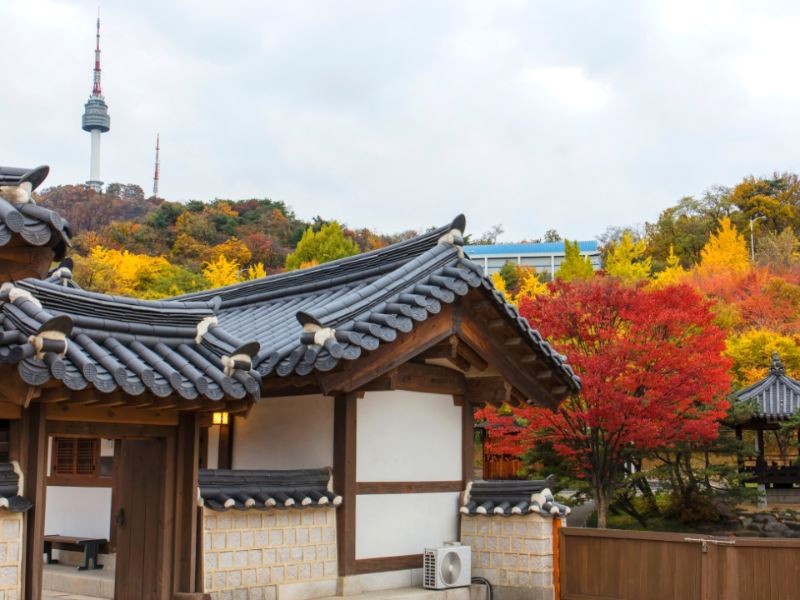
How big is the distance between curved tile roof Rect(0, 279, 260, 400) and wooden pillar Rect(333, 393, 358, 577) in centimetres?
254

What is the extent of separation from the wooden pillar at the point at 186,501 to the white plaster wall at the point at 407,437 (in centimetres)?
268

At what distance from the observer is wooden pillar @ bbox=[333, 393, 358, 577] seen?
34.4ft

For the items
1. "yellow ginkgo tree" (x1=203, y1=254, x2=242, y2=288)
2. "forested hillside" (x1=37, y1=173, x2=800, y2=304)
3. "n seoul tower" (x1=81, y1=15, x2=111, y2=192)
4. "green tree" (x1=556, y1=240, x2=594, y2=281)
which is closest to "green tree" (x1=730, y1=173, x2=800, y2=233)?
"forested hillside" (x1=37, y1=173, x2=800, y2=304)

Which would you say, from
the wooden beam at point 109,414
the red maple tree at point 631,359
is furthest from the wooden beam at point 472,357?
the red maple tree at point 631,359

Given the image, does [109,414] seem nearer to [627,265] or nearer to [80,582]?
[80,582]

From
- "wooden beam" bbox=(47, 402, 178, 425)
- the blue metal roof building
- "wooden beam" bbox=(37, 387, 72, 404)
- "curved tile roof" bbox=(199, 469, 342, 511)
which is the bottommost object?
"curved tile roof" bbox=(199, 469, 342, 511)

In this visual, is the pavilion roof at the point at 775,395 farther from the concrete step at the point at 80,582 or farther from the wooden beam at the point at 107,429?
the wooden beam at the point at 107,429

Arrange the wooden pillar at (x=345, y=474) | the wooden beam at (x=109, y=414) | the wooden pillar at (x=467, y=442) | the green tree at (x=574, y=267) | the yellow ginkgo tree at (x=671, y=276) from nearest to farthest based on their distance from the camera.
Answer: the wooden beam at (x=109, y=414), the wooden pillar at (x=345, y=474), the wooden pillar at (x=467, y=442), the green tree at (x=574, y=267), the yellow ginkgo tree at (x=671, y=276)

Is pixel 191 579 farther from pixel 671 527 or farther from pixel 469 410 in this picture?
pixel 671 527

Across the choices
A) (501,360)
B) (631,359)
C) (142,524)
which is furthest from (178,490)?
(631,359)

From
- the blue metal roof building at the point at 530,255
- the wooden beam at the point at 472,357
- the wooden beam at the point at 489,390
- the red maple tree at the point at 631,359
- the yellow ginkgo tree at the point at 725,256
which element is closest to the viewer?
the wooden beam at the point at 472,357

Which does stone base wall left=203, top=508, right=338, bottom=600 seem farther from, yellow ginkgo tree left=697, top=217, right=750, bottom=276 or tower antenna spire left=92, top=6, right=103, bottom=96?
tower antenna spire left=92, top=6, right=103, bottom=96

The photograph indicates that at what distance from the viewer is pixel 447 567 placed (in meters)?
11.1

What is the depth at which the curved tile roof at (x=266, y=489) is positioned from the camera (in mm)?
8961
